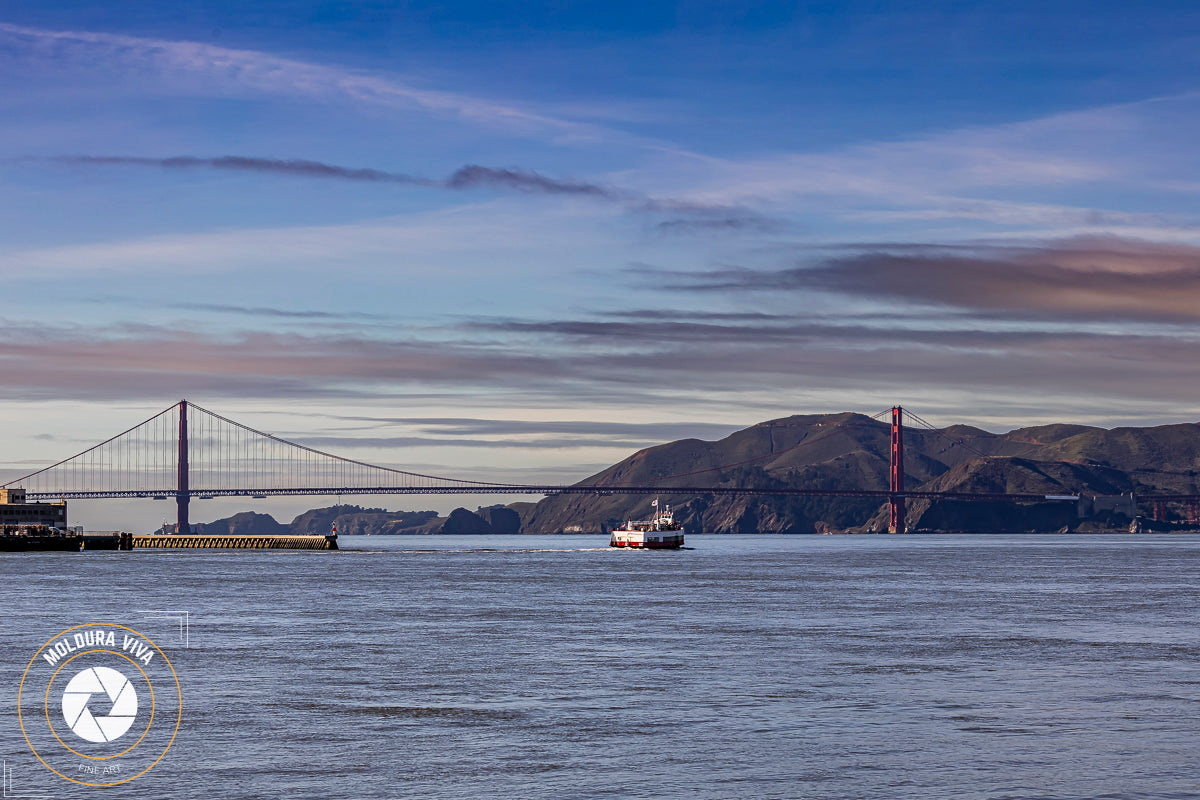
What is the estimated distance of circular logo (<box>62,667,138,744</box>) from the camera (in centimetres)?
2674

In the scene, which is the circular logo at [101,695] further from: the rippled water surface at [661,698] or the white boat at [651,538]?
the white boat at [651,538]

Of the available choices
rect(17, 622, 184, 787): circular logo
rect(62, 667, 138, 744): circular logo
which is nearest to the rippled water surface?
rect(17, 622, 184, 787): circular logo

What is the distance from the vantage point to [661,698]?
30.7m

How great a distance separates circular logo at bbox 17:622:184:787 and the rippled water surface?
1.63 feet

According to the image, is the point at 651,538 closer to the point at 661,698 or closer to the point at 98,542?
the point at 98,542

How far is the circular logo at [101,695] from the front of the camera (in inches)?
1053

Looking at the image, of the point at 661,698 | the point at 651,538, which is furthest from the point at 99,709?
the point at 651,538

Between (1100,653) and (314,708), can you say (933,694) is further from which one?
(314,708)

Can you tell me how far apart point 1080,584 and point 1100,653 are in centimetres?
4886

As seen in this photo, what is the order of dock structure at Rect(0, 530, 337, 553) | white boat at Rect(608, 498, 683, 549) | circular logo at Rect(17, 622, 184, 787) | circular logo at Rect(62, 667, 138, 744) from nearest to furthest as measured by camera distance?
circular logo at Rect(17, 622, 184, 787) < circular logo at Rect(62, 667, 138, 744) < dock structure at Rect(0, 530, 337, 553) < white boat at Rect(608, 498, 683, 549)

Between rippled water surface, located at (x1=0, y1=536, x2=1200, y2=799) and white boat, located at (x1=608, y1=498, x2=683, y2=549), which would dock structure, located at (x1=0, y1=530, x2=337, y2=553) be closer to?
white boat, located at (x1=608, y1=498, x2=683, y2=549)

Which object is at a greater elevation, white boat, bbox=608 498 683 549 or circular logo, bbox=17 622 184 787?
circular logo, bbox=17 622 184 787

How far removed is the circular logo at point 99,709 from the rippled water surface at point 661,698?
496mm

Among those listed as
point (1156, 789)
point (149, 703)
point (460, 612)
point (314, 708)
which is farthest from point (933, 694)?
point (460, 612)
